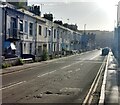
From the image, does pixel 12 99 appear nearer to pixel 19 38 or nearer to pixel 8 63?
pixel 8 63

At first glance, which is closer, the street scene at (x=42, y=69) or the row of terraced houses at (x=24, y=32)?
the street scene at (x=42, y=69)

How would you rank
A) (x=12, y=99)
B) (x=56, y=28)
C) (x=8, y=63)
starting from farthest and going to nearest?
1. (x=56, y=28)
2. (x=8, y=63)
3. (x=12, y=99)

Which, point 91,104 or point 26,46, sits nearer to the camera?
point 91,104

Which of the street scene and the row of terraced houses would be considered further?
the row of terraced houses

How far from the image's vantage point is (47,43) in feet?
185

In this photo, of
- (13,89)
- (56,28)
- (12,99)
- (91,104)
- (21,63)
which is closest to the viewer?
(91,104)

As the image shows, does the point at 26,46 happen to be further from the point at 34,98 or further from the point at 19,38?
the point at 34,98

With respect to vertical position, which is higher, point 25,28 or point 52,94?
point 25,28

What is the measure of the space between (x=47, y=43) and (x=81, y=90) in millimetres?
41521

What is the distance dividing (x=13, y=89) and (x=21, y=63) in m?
19.3

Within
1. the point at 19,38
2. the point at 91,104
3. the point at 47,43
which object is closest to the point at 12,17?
the point at 19,38

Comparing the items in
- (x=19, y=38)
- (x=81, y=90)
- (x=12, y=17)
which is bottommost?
(x=81, y=90)

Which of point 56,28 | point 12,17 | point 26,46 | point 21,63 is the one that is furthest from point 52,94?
point 56,28

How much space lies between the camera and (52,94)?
44.5ft
